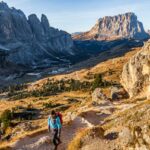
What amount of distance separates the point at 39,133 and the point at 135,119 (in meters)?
12.9

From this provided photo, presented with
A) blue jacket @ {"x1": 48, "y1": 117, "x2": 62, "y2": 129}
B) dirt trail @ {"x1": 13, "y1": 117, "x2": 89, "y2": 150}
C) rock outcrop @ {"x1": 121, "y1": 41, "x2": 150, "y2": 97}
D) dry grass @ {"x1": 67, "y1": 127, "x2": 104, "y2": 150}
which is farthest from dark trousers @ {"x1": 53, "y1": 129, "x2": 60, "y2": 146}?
rock outcrop @ {"x1": 121, "y1": 41, "x2": 150, "y2": 97}

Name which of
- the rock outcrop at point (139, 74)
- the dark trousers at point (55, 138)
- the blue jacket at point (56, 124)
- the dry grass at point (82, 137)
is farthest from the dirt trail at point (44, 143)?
the rock outcrop at point (139, 74)

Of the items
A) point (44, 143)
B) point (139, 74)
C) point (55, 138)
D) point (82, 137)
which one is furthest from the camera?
point (139, 74)

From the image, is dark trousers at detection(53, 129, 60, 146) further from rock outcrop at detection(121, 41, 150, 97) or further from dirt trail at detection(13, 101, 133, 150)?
rock outcrop at detection(121, 41, 150, 97)

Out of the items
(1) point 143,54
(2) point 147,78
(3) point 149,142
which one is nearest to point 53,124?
(3) point 149,142

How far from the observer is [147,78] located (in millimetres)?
74812

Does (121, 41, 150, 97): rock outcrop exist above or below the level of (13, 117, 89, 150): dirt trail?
above

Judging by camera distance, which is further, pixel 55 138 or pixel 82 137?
pixel 55 138

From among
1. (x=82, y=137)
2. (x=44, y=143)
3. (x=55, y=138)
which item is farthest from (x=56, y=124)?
(x=44, y=143)

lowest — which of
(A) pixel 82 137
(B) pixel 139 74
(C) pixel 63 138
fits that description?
(C) pixel 63 138

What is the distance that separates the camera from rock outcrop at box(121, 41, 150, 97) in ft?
246

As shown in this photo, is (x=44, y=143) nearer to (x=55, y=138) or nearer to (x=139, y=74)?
(x=55, y=138)

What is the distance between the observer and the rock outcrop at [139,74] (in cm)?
7506

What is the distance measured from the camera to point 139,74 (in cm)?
7875
